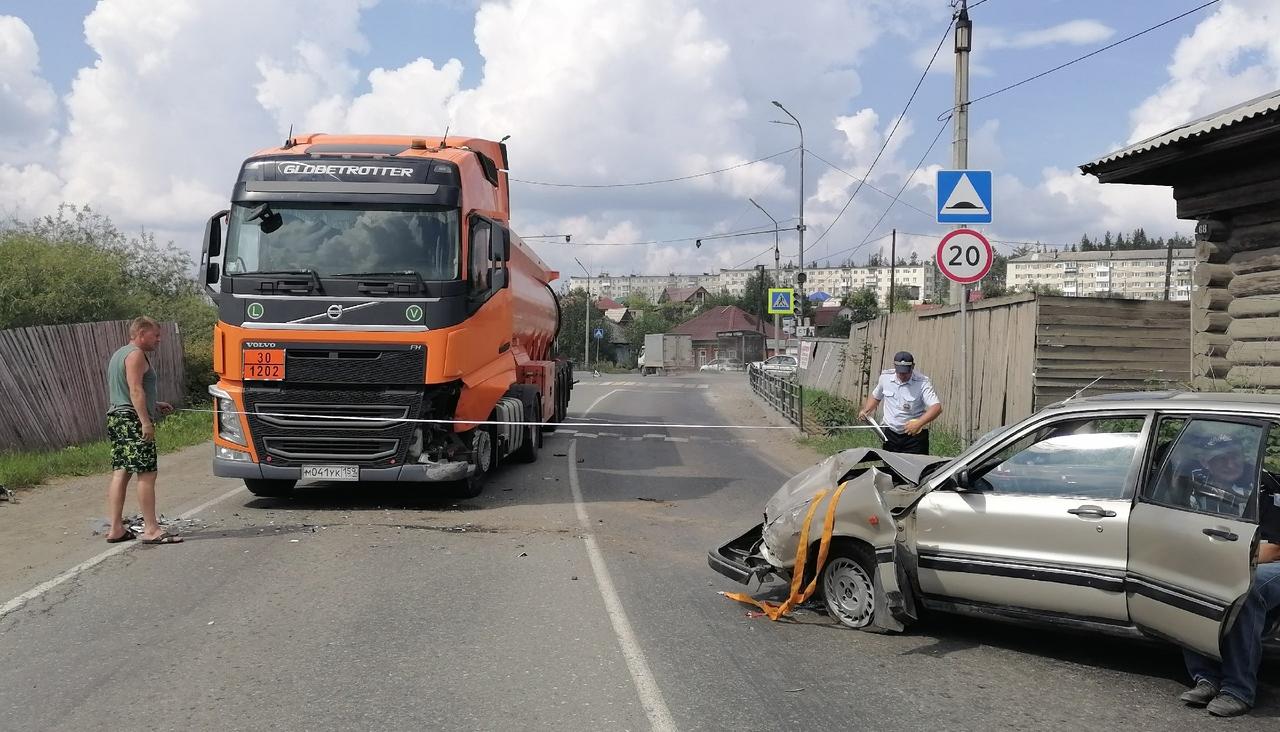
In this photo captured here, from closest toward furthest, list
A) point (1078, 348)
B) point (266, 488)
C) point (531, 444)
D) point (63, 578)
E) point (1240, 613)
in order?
point (1240, 613), point (63, 578), point (266, 488), point (1078, 348), point (531, 444)

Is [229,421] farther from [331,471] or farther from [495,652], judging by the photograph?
[495,652]

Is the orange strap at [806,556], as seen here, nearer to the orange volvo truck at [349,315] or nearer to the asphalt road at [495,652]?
the asphalt road at [495,652]

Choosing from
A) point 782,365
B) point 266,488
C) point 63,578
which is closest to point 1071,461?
point 63,578

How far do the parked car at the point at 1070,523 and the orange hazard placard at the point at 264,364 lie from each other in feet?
18.0

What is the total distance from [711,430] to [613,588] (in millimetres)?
14086

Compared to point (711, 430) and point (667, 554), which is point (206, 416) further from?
point (667, 554)

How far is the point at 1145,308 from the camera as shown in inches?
528

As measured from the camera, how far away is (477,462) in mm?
11180

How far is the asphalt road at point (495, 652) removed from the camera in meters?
4.70

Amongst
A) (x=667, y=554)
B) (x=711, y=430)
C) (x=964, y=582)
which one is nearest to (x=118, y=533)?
(x=667, y=554)

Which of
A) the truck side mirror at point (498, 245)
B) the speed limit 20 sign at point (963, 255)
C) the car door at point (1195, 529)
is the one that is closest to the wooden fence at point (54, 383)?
the truck side mirror at point (498, 245)

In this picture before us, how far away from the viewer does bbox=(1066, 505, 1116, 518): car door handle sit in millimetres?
5262

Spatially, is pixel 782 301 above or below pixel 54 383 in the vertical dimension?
above

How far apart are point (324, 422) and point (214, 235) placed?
2263 mm
